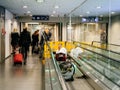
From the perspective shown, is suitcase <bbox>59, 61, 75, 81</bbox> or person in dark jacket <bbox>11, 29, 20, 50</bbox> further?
person in dark jacket <bbox>11, 29, 20, 50</bbox>

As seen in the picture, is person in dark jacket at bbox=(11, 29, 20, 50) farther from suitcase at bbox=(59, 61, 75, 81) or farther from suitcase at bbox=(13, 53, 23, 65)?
suitcase at bbox=(59, 61, 75, 81)

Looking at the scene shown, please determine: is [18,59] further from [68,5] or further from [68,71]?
[68,71]

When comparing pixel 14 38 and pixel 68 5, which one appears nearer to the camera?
pixel 68 5

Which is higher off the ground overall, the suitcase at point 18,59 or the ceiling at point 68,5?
the ceiling at point 68,5

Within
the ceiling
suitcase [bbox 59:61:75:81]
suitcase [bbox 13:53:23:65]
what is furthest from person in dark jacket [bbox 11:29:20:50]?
suitcase [bbox 59:61:75:81]

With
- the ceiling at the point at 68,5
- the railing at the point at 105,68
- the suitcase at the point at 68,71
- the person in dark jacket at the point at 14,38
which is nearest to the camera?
the railing at the point at 105,68

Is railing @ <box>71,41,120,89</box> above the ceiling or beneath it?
beneath

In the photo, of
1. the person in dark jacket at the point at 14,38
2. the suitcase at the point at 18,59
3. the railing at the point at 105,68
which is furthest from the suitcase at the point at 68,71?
the person in dark jacket at the point at 14,38

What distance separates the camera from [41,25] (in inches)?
878

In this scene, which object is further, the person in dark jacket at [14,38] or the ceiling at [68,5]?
the person in dark jacket at [14,38]

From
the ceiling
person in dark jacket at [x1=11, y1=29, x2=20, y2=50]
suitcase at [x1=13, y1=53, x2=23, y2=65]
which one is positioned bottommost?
suitcase at [x1=13, y1=53, x2=23, y2=65]

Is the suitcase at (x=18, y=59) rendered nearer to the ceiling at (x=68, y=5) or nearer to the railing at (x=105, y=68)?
the ceiling at (x=68, y=5)

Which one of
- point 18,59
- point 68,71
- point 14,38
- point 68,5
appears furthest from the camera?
point 14,38

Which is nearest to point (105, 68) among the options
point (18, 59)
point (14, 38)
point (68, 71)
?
point (68, 71)
